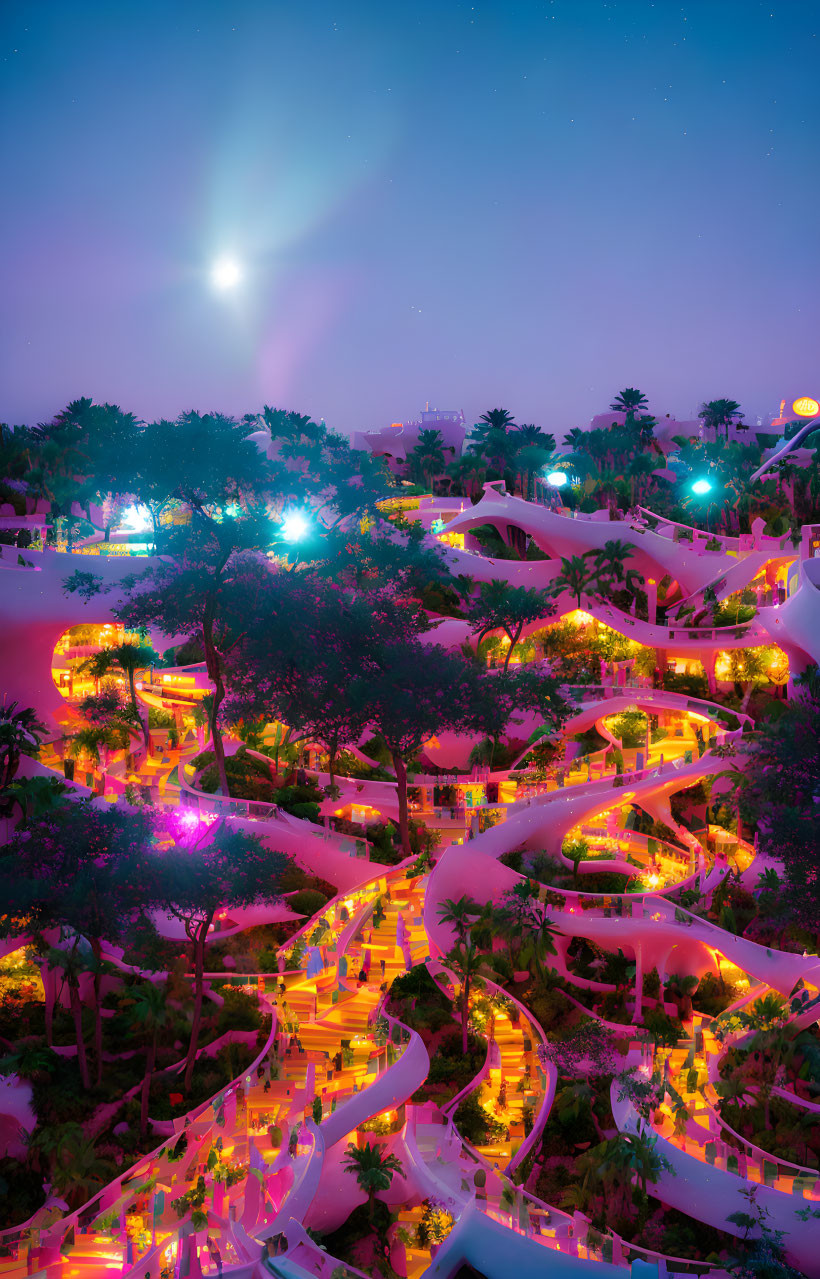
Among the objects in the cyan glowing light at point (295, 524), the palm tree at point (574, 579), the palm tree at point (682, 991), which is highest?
the cyan glowing light at point (295, 524)

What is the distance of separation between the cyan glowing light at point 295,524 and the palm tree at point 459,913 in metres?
15.1

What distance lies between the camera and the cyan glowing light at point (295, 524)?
31817 millimetres

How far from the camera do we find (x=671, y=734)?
1250 inches

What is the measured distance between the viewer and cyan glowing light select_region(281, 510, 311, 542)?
31.8 metres

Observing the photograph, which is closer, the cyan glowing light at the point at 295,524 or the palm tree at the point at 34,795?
the palm tree at the point at 34,795

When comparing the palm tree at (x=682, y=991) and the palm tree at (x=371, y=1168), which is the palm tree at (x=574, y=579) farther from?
the palm tree at (x=371, y=1168)

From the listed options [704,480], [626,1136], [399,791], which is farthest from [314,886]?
[704,480]

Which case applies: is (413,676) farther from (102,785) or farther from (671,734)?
(671,734)

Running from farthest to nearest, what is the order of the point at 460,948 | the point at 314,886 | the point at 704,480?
the point at 704,480 < the point at 314,886 < the point at 460,948

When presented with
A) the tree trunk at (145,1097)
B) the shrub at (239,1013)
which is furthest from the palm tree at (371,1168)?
the shrub at (239,1013)

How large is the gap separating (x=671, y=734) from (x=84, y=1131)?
73.1 feet

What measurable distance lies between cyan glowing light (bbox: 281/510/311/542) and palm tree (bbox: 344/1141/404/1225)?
67.8ft

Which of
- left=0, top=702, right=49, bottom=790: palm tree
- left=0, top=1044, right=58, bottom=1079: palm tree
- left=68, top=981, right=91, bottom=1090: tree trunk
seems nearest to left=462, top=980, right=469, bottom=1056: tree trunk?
left=68, top=981, right=91, bottom=1090: tree trunk

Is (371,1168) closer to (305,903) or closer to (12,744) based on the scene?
(305,903)
